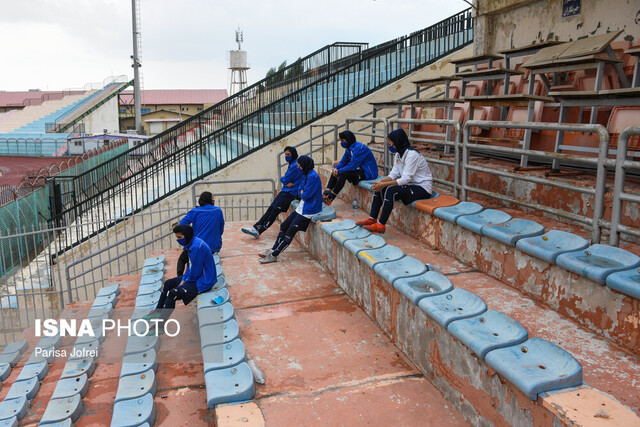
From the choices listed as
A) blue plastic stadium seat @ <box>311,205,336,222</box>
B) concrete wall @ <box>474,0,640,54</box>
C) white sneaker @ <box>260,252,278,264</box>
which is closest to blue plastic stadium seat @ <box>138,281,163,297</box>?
white sneaker @ <box>260,252,278,264</box>

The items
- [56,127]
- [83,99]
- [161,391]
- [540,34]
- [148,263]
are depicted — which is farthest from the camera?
[83,99]

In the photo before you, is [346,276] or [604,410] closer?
[604,410]

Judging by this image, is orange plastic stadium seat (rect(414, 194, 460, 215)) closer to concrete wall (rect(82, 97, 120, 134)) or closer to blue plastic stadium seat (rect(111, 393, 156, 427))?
blue plastic stadium seat (rect(111, 393, 156, 427))

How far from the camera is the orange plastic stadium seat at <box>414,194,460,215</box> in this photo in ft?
18.1

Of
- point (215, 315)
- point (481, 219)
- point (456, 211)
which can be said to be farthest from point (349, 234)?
point (215, 315)

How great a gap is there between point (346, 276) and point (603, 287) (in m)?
2.74

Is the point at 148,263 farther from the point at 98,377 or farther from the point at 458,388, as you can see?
the point at 458,388

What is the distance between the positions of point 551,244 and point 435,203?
1.88 metres

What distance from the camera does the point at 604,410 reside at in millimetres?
2254

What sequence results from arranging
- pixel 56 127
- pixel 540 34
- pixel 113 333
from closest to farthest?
1. pixel 113 333
2. pixel 540 34
3. pixel 56 127

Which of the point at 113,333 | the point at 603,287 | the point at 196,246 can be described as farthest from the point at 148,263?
the point at 603,287

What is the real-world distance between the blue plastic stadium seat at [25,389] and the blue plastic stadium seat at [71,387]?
628 millimetres

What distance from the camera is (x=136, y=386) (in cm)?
398

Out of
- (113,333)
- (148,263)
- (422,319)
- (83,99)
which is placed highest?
(83,99)
